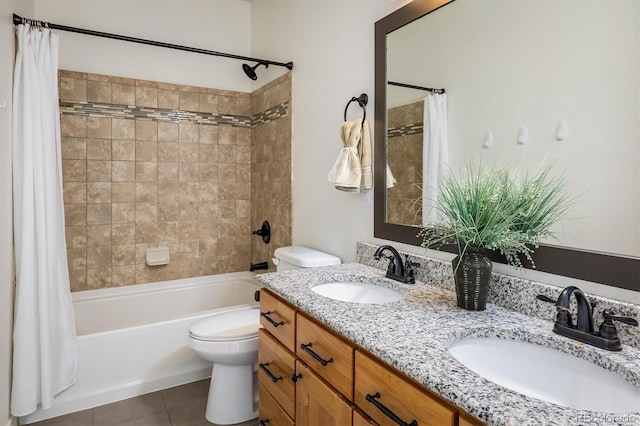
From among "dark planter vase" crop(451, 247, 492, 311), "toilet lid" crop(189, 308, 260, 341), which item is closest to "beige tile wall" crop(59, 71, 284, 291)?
"toilet lid" crop(189, 308, 260, 341)

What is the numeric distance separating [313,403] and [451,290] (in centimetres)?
64

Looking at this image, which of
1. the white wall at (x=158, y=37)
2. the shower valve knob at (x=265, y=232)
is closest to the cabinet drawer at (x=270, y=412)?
the shower valve knob at (x=265, y=232)

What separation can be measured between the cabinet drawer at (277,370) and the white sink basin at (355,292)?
11.0 inches

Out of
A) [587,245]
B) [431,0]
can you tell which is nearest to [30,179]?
[431,0]

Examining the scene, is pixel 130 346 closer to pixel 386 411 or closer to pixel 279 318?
pixel 279 318

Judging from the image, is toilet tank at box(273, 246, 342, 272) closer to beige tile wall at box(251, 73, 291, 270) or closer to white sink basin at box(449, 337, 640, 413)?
beige tile wall at box(251, 73, 291, 270)

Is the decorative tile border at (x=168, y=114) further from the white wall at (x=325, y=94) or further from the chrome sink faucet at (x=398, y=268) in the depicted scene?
the chrome sink faucet at (x=398, y=268)

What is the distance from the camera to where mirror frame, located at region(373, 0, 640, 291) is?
1047mm

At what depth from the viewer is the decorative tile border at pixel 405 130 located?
1707 millimetres

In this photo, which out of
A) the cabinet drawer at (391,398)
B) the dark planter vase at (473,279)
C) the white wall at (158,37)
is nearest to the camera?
the cabinet drawer at (391,398)

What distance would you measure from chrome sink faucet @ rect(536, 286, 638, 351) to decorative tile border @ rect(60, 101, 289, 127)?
215 cm

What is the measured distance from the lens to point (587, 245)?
3.70 feet

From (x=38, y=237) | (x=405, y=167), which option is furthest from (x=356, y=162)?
(x=38, y=237)

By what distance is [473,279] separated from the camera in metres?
1.22
